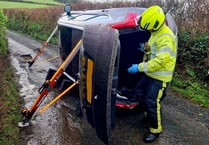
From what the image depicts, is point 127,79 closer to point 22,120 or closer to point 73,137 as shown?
point 73,137

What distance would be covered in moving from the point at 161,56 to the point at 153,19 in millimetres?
551

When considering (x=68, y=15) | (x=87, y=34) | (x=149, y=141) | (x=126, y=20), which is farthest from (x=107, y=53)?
(x=68, y=15)

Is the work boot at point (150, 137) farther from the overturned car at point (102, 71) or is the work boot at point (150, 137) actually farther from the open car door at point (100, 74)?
the open car door at point (100, 74)

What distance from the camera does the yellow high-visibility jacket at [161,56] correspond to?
416 centimetres

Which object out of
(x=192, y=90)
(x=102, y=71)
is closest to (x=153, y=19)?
(x=102, y=71)

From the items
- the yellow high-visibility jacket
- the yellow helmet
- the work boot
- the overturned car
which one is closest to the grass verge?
the overturned car

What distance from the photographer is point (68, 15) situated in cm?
705

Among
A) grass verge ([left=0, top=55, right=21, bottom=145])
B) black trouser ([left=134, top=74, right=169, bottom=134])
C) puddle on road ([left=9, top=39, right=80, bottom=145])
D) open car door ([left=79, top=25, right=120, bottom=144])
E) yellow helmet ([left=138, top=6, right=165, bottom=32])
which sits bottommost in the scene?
puddle on road ([left=9, top=39, right=80, bottom=145])

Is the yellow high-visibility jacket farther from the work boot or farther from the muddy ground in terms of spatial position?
the muddy ground

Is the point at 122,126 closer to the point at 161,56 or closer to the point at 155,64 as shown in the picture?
the point at 155,64

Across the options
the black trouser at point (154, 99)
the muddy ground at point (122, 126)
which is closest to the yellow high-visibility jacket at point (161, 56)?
the black trouser at point (154, 99)

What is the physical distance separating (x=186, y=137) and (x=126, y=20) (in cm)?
224

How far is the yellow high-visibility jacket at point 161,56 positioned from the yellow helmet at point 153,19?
146mm

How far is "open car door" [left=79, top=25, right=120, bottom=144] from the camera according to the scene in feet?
11.3
